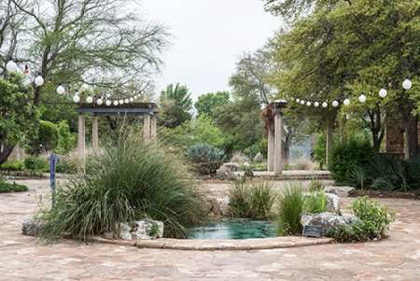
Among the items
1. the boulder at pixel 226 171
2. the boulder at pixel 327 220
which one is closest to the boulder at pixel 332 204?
the boulder at pixel 327 220

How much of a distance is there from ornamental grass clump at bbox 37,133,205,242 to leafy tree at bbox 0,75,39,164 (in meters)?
5.93

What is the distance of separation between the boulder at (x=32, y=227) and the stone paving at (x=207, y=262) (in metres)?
0.13

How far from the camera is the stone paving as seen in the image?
4.03 meters

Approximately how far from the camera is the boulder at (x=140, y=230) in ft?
18.1

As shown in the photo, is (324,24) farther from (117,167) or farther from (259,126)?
(259,126)

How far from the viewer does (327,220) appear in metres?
5.70

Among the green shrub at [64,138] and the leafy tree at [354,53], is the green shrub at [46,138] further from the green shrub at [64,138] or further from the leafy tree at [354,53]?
the leafy tree at [354,53]

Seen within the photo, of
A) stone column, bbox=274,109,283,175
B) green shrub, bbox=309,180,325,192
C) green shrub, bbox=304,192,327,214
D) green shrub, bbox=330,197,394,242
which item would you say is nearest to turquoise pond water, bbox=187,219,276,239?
green shrub, bbox=304,192,327,214

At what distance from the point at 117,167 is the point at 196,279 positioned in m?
2.39

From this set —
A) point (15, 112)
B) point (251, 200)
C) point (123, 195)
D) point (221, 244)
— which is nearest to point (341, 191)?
point (251, 200)

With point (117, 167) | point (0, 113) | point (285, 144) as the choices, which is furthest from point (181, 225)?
point (285, 144)

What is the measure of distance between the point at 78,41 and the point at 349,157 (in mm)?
7923

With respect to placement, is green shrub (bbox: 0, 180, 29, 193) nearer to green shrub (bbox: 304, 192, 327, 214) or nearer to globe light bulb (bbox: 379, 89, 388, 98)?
green shrub (bbox: 304, 192, 327, 214)

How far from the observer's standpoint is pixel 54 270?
4188mm
